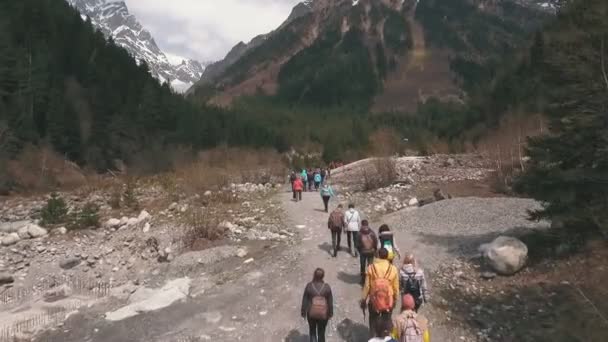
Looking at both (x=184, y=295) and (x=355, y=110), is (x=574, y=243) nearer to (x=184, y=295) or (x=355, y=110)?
(x=184, y=295)

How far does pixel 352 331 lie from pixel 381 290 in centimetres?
234

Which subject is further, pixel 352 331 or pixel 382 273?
pixel 352 331

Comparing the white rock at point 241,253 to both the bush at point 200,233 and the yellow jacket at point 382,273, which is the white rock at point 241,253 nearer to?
the bush at point 200,233

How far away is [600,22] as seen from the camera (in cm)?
973

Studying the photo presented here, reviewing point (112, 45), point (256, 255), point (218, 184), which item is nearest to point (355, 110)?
point (112, 45)

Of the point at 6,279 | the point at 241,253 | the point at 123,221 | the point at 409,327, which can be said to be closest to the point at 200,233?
the point at 241,253

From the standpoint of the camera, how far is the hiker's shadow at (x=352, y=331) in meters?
8.74

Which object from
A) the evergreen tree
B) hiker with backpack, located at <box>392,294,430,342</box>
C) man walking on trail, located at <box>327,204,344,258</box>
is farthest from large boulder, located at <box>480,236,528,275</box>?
hiker with backpack, located at <box>392,294,430,342</box>

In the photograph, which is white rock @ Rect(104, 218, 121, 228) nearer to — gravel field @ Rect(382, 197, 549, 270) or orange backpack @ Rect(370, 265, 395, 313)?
gravel field @ Rect(382, 197, 549, 270)

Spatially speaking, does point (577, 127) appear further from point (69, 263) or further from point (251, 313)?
point (69, 263)

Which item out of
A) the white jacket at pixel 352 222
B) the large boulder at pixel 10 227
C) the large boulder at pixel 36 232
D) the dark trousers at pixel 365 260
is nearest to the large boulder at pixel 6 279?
the large boulder at pixel 36 232

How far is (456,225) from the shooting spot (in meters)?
16.0

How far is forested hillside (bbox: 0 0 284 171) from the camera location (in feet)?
159

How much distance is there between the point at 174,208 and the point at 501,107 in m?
51.8
